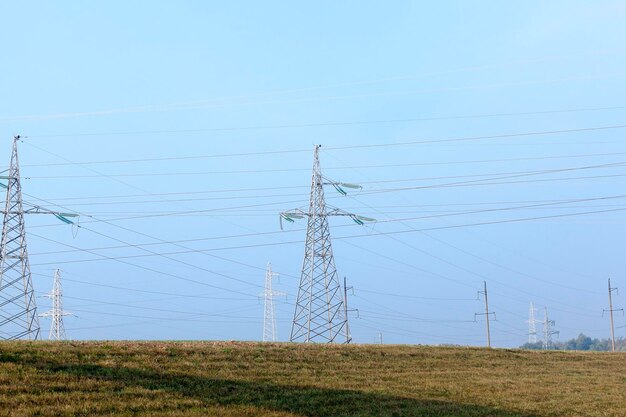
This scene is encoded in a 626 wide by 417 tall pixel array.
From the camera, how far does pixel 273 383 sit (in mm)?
24766

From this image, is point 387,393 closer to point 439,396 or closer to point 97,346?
point 439,396

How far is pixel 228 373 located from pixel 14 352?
21.1 feet

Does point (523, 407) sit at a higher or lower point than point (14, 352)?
lower

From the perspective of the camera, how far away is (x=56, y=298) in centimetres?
5934

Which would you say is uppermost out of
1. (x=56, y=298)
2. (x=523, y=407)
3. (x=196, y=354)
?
(x=56, y=298)

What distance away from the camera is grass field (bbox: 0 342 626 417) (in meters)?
19.8

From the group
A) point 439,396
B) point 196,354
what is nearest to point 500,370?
point 439,396

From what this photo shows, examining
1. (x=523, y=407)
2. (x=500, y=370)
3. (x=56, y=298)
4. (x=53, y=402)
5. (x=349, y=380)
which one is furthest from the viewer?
(x=56, y=298)

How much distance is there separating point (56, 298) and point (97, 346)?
3554cm

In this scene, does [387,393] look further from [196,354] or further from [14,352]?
[14,352]

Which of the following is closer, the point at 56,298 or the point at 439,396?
the point at 439,396

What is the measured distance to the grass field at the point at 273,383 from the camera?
1984cm

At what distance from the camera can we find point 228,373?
25.2m

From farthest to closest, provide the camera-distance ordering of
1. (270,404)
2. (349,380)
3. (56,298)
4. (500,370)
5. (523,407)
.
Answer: (56,298) < (500,370) < (349,380) < (523,407) < (270,404)
